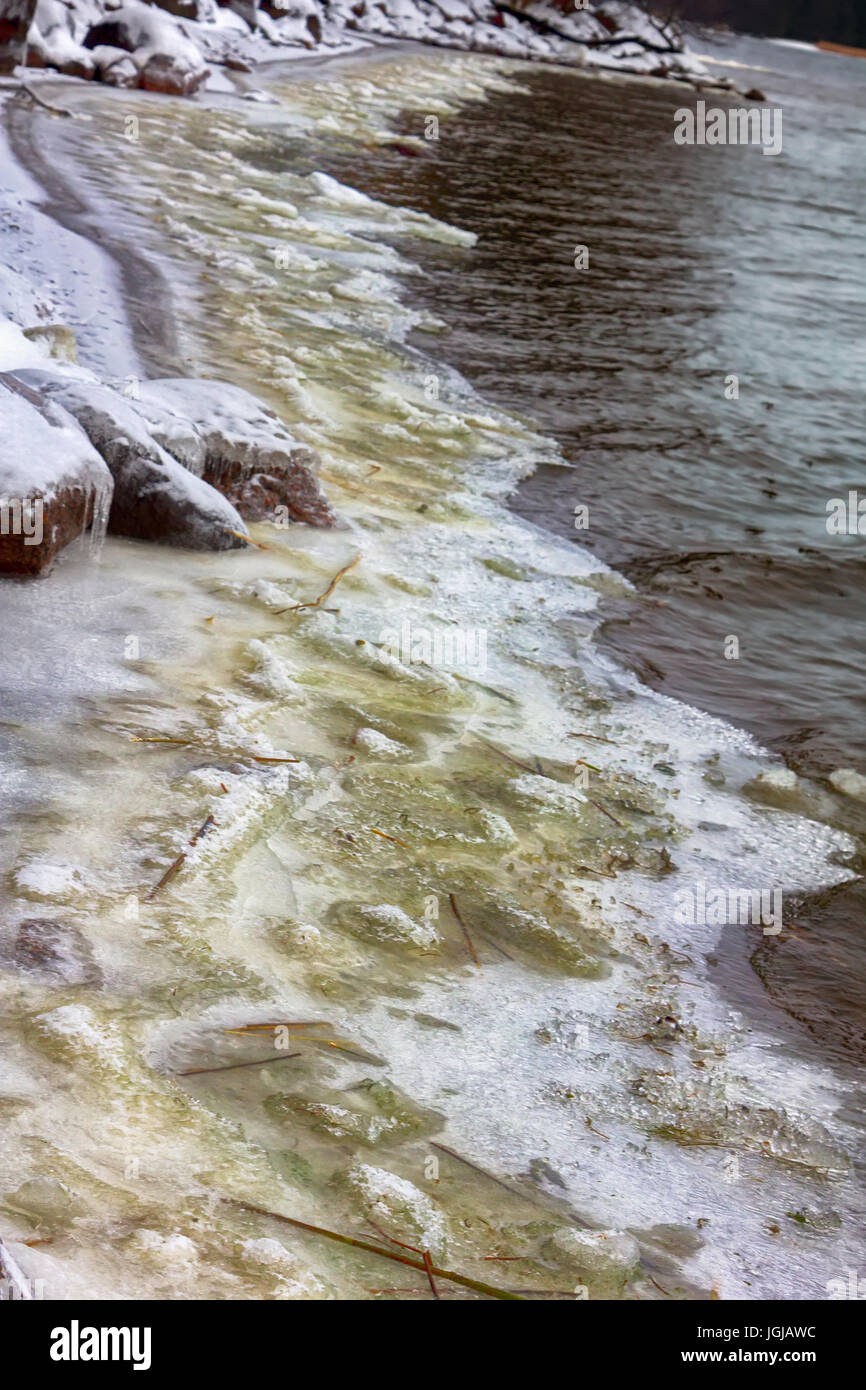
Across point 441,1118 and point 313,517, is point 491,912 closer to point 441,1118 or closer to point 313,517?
point 441,1118

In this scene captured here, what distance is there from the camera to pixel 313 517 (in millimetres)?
6012

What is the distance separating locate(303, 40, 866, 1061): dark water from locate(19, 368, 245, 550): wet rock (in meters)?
1.98

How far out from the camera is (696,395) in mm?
10328

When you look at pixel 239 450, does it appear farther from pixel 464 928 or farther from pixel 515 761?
pixel 464 928

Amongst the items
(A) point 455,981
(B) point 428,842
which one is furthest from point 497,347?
(A) point 455,981

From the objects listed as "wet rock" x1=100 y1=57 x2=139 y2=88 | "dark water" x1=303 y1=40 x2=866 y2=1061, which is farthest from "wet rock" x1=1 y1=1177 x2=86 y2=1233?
"wet rock" x1=100 y1=57 x2=139 y2=88

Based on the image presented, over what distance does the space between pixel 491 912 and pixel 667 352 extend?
8.71 meters

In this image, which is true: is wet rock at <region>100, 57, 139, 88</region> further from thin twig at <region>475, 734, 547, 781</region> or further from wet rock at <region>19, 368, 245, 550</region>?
thin twig at <region>475, 734, 547, 781</region>

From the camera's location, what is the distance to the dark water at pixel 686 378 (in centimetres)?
623

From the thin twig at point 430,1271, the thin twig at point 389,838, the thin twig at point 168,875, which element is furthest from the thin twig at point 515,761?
the thin twig at point 430,1271

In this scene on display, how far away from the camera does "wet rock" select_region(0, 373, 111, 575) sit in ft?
14.4

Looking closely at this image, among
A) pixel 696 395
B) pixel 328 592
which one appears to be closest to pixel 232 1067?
pixel 328 592

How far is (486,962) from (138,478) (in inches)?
107

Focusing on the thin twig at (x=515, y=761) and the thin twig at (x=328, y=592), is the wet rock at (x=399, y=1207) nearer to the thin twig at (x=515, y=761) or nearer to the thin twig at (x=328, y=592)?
the thin twig at (x=515, y=761)
